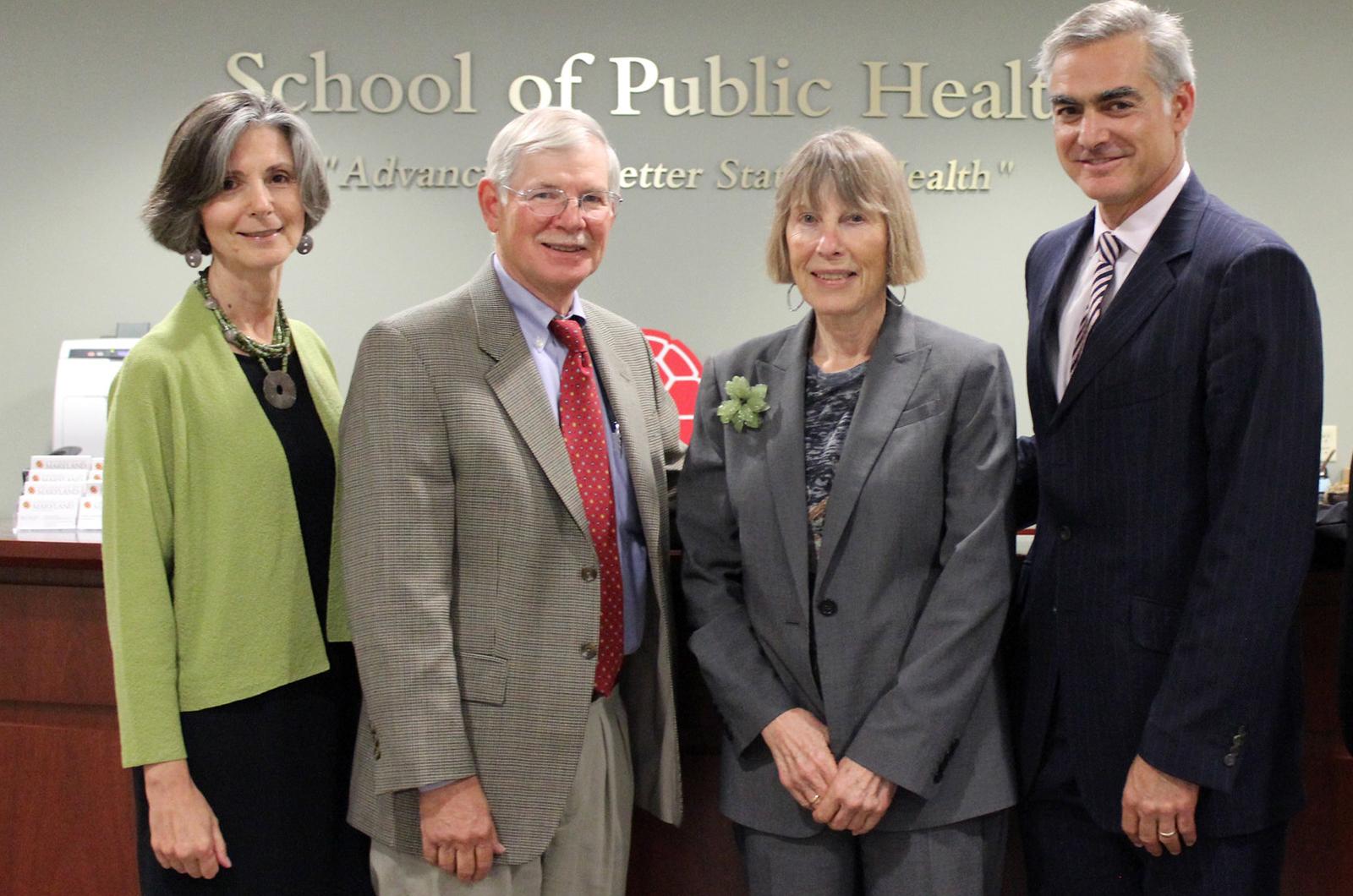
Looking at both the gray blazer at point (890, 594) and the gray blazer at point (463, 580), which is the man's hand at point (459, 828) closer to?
the gray blazer at point (463, 580)

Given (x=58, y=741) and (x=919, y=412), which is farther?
(x=58, y=741)

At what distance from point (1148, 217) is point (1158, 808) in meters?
0.88

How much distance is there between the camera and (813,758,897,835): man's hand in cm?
180

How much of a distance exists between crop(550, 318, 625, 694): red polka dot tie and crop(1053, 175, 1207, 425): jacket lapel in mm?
730

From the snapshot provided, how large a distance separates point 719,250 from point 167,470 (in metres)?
4.02

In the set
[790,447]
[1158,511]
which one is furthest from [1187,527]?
[790,447]

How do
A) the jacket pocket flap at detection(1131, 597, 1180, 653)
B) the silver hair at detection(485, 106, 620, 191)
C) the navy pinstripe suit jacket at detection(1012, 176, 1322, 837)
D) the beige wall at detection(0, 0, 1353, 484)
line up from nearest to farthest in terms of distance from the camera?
the navy pinstripe suit jacket at detection(1012, 176, 1322, 837)
the jacket pocket flap at detection(1131, 597, 1180, 653)
the silver hair at detection(485, 106, 620, 191)
the beige wall at detection(0, 0, 1353, 484)

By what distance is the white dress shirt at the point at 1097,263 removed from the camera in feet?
6.08

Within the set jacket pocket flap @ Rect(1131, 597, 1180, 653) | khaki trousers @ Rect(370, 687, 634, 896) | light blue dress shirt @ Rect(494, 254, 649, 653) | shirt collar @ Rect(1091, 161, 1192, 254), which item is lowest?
khaki trousers @ Rect(370, 687, 634, 896)

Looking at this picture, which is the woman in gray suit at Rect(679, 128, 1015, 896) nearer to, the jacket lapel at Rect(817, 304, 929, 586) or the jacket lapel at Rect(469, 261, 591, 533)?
the jacket lapel at Rect(817, 304, 929, 586)

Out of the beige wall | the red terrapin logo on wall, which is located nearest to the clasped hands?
the red terrapin logo on wall

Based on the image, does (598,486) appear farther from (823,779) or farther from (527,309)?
(823,779)

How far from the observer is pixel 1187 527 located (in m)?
1.74

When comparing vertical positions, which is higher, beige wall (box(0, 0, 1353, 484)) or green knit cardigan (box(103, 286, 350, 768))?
beige wall (box(0, 0, 1353, 484))
